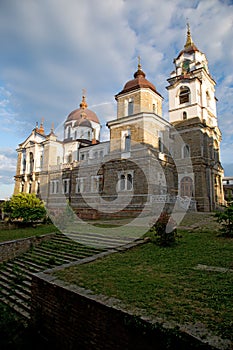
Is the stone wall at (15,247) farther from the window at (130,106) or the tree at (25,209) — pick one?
the window at (130,106)

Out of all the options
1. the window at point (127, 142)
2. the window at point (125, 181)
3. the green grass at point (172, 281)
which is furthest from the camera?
the window at point (127, 142)

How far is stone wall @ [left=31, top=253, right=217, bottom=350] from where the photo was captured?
3.95 meters

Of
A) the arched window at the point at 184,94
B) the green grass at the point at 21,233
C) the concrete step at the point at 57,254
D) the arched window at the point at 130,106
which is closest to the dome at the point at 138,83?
the arched window at the point at 130,106

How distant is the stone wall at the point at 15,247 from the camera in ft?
39.6

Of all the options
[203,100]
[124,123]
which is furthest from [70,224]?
[203,100]

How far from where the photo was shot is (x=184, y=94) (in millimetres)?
29891

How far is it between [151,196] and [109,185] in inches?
217

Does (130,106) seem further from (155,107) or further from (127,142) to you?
(127,142)

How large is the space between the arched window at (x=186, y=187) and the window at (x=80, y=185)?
11695 millimetres

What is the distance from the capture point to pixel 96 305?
507cm

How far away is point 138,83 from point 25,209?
56.1ft

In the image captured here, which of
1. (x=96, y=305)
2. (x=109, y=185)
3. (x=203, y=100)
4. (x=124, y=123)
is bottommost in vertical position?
(x=96, y=305)

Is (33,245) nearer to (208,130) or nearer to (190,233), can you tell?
(190,233)

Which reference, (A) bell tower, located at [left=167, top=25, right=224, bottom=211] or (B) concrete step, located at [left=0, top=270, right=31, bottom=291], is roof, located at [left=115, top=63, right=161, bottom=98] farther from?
(B) concrete step, located at [left=0, top=270, right=31, bottom=291]
